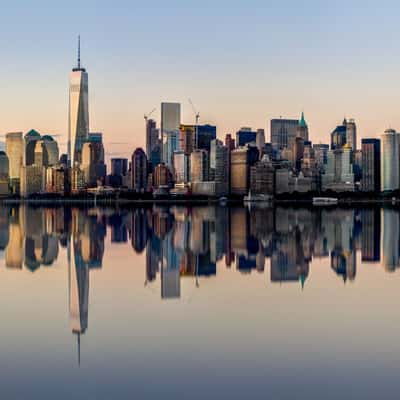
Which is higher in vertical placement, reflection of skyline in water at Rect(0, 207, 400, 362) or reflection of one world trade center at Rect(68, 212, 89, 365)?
reflection of skyline in water at Rect(0, 207, 400, 362)

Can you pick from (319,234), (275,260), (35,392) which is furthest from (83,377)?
(319,234)

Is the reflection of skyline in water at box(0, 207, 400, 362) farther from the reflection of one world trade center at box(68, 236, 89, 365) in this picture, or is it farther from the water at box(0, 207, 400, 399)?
the water at box(0, 207, 400, 399)

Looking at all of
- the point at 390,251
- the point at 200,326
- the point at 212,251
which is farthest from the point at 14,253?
the point at 200,326

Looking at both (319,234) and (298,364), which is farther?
(319,234)

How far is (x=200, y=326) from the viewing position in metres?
18.4

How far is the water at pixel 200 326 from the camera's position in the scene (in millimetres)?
13047

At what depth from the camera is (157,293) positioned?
2389 centimetres

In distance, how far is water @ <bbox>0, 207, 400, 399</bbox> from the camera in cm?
1305

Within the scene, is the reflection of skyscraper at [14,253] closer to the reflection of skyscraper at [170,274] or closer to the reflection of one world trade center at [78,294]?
the reflection of one world trade center at [78,294]

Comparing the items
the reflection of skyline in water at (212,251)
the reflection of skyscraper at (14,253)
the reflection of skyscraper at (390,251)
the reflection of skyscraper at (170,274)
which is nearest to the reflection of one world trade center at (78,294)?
the reflection of skyline in water at (212,251)

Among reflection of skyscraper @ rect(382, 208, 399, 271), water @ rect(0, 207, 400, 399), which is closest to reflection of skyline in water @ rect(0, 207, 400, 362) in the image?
reflection of skyscraper @ rect(382, 208, 399, 271)

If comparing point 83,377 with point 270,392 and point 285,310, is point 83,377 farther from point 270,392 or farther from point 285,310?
point 285,310

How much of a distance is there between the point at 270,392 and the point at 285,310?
8252mm

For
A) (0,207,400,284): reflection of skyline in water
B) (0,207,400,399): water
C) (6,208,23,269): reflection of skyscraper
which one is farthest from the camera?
(6,208,23,269): reflection of skyscraper
